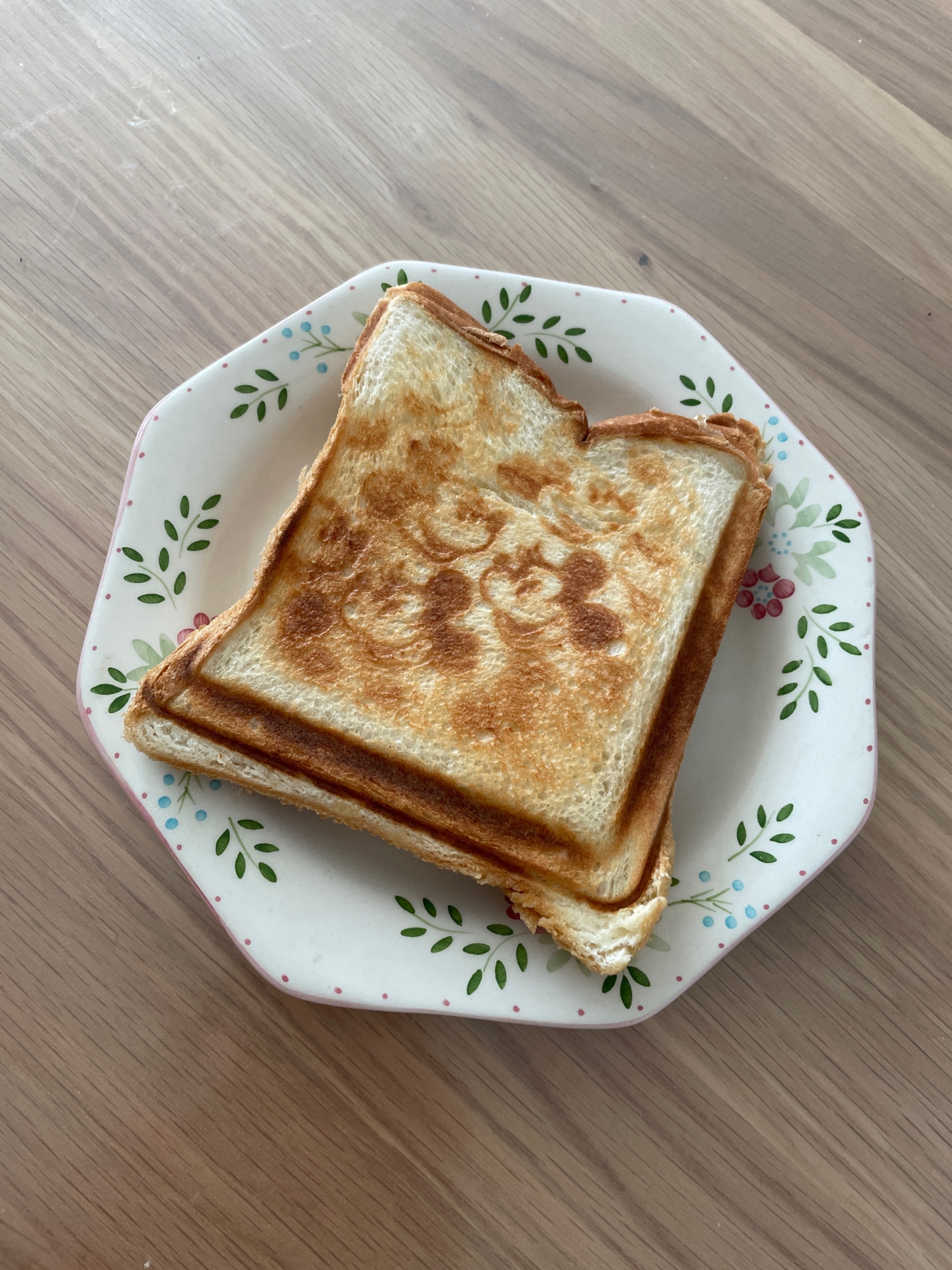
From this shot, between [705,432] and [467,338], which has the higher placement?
[705,432]

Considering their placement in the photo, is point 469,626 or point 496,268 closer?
point 469,626

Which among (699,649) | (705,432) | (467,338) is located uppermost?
(705,432)

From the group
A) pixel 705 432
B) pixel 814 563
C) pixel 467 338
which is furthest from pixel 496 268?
pixel 814 563

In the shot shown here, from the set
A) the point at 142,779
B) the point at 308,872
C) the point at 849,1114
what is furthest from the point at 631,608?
the point at 849,1114

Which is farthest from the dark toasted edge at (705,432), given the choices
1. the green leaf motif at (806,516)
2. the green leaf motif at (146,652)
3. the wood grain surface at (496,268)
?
the green leaf motif at (146,652)

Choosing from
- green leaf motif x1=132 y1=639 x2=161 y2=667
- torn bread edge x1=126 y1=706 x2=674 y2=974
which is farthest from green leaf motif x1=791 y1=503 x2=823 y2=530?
green leaf motif x1=132 y1=639 x2=161 y2=667

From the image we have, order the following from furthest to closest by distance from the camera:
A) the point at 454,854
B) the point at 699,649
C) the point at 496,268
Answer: the point at 496,268 → the point at 699,649 → the point at 454,854

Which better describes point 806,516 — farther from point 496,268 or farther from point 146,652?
point 146,652

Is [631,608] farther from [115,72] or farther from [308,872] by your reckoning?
[115,72]
